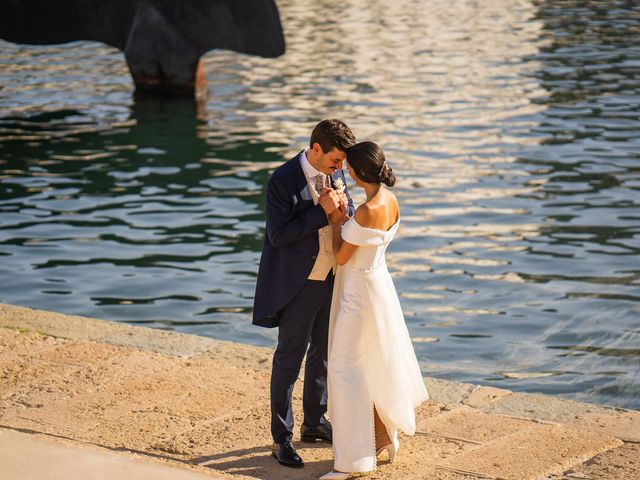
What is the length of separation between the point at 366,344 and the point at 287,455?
76cm

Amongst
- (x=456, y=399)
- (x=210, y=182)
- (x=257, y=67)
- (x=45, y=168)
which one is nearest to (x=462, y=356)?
(x=456, y=399)

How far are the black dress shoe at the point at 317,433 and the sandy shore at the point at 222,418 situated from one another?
0.08m

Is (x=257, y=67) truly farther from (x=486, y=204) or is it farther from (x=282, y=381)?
(x=282, y=381)

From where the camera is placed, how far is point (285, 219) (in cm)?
627

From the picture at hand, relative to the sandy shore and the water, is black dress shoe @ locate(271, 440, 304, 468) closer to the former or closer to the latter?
the sandy shore

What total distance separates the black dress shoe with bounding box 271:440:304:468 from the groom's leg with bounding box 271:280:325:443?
0.03 meters

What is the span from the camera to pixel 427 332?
35.0 ft

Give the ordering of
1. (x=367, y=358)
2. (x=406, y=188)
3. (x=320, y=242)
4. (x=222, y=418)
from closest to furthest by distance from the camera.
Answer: (x=367, y=358)
(x=320, y=242)
(x=222, y=418)
(x=406, y=188)

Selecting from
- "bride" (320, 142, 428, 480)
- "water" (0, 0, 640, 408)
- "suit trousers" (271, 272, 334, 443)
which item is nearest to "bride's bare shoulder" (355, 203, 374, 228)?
"bride" (320, 142, 428, 480)

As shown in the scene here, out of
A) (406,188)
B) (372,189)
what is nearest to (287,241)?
(372,189)

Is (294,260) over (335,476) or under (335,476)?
over

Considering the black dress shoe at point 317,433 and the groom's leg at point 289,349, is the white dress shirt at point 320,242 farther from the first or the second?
the black dress shoe at point 317,433

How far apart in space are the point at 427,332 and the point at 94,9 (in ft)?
47.3

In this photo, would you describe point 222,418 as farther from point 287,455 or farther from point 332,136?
point 332,136
